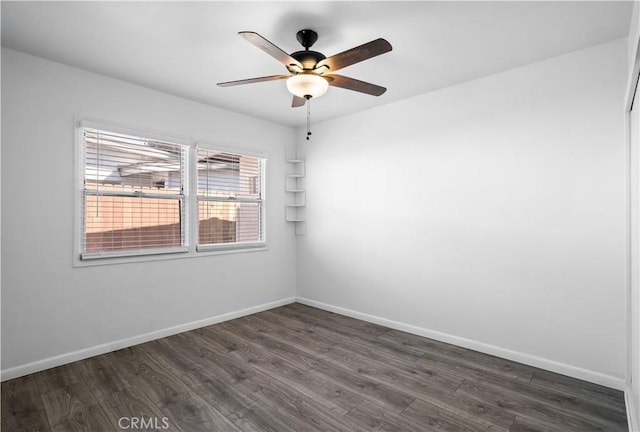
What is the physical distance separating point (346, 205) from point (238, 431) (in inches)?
114

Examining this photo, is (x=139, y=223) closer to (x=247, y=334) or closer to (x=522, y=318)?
(x=247, y=334)

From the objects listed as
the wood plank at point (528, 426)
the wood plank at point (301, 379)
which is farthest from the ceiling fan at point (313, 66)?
the wood plank at point (528, 426)

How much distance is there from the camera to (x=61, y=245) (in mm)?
2898

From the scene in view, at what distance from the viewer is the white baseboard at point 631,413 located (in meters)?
1.92

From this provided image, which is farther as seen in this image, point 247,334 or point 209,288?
point 209,288

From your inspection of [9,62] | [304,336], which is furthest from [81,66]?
[304,336]

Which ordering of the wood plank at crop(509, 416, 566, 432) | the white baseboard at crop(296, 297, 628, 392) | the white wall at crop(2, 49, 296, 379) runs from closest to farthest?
1. the wood plank at crop(509, 416, 566, 432)
2. the white baseboard at crop(296, 297, 628, 392)
3. the white wall at crop(2, 49, 296, 379)

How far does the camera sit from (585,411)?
221 centimetres

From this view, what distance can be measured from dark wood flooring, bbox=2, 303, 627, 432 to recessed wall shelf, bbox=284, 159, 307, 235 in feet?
6.47

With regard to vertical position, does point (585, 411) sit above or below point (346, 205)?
below

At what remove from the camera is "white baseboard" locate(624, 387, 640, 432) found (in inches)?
75.8

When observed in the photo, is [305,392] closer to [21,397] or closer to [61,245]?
[21,397]

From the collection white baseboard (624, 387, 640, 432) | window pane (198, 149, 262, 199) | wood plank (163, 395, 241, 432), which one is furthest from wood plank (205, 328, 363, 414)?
window pane (198, 149, 262, 199)

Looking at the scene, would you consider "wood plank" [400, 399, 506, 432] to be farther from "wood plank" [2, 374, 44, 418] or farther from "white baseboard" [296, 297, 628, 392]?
"wood plank" [2, 374, 44, 418]
